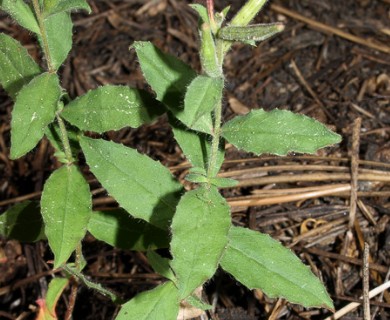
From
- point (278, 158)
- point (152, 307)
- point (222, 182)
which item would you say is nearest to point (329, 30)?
point (278, 158)

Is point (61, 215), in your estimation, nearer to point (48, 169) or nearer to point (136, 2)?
point (48, 169)

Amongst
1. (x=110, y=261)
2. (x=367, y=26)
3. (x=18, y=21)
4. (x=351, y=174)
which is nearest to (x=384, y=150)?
(x=351, y=174)

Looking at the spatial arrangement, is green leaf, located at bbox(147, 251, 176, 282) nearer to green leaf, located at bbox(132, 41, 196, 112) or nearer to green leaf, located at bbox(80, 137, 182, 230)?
green leaf, located at bbox(80, 137, 182, 230)

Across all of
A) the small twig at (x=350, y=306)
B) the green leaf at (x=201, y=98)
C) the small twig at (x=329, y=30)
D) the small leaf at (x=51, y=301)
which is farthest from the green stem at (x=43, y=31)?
the small twig at (x=329, y=30)

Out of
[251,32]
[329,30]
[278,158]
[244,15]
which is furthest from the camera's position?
[329,30]

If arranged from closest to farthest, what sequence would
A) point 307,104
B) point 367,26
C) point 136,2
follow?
1. point 307,104
2. point 367,26
3. point 136,2

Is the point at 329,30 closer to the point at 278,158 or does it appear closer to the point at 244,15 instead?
the point at 278,158
